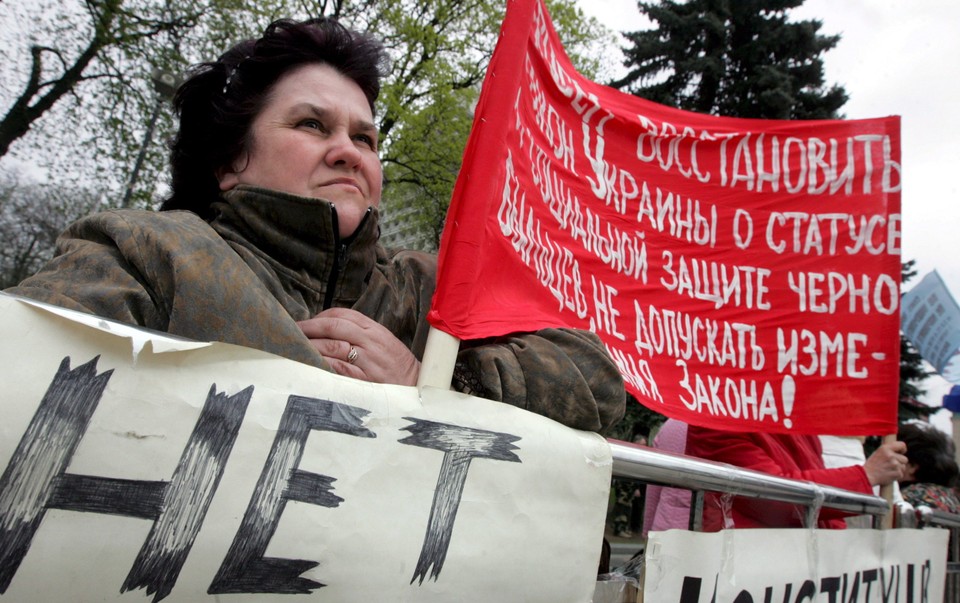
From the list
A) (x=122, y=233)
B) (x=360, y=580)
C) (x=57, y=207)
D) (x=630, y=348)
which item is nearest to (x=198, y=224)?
(x=122, y=233)

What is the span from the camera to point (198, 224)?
4.16 ft

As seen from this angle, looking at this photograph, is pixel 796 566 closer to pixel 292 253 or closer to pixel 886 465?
pixel 886 465

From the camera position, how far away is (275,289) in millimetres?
1384

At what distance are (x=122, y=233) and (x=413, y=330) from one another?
682 millimetres

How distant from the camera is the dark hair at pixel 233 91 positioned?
5.49 feet

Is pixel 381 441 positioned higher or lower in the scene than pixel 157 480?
higher

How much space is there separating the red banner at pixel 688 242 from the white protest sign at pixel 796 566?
1.27ft

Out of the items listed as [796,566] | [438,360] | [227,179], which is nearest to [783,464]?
[796,566]

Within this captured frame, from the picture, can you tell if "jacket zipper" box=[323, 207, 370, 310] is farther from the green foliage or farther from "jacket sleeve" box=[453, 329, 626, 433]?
the green foliage

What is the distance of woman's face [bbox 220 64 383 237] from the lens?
1.55m

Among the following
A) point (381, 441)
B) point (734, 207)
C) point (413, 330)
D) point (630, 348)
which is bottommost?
Result: point (381, 441)

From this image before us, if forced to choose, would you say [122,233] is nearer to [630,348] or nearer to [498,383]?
[498,383]

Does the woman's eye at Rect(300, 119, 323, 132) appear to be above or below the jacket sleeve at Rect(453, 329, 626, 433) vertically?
above

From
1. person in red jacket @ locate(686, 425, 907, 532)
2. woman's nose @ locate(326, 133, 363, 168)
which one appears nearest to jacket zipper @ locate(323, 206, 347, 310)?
woman's nose @ locate(326, 133, 363, 168)
